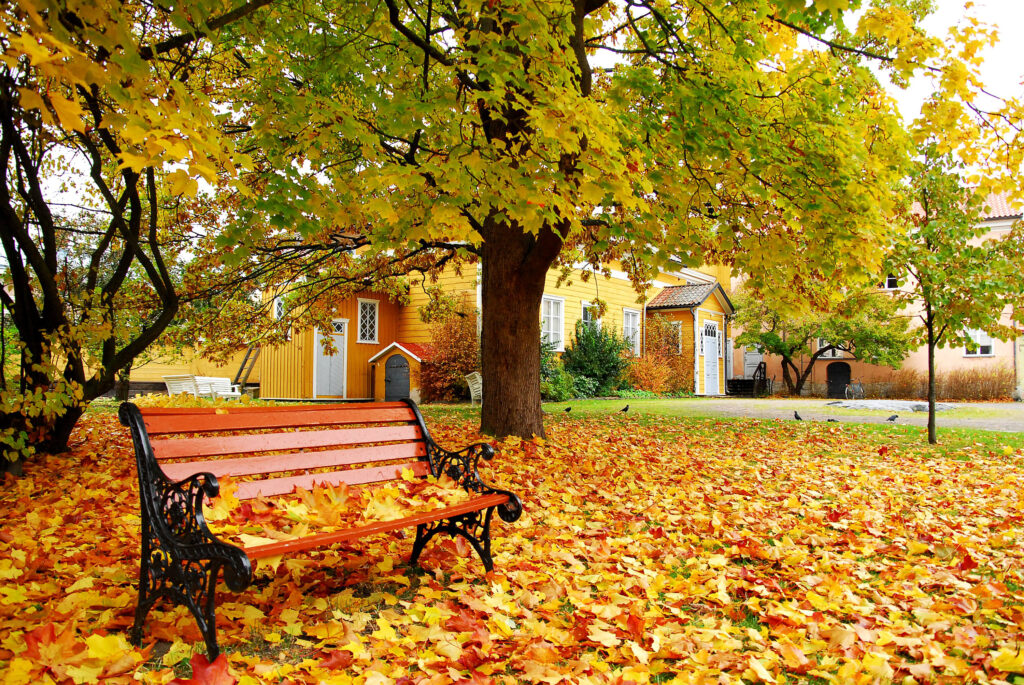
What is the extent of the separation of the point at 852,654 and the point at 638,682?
3.24ft

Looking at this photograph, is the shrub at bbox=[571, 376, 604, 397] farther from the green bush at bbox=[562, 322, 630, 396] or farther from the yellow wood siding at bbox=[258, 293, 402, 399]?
the yellow wood siding at bbox=[258, 293, 402, 399]

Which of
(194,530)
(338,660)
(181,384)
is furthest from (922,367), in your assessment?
(194,530)

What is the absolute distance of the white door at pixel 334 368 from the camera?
18.8 m

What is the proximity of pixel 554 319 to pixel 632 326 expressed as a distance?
183 inches

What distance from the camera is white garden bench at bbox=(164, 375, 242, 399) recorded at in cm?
1767

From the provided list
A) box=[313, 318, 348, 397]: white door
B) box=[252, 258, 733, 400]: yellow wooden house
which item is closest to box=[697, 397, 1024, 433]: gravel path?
box=[252, 258, 733, 400]: yellow wooden house

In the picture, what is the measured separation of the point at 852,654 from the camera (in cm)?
270

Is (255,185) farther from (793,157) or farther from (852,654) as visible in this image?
(852,654)

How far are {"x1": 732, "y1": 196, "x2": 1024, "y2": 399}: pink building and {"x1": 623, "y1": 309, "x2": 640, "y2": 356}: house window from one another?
356 inches

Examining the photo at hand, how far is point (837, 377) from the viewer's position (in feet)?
90.5

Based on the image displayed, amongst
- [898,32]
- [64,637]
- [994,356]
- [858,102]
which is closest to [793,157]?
[898,32]

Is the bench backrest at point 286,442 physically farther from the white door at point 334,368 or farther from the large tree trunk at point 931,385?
the white door at point 334,368

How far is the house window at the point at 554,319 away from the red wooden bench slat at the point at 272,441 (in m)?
15.1

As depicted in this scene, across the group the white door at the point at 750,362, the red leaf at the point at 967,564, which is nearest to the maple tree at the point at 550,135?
the red leaf at the point at 967,564
